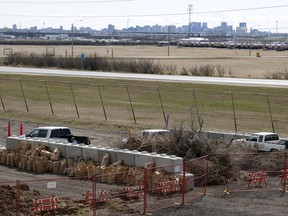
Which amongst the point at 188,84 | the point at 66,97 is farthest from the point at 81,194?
the point at 188,84

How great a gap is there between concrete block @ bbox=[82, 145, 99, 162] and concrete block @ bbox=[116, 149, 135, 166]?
1290 millimetres

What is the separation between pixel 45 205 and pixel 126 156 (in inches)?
237

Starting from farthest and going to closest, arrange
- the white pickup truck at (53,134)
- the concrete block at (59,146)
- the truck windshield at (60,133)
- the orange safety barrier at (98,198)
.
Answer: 1. the truck windshield at (60,133)
2. the white pickup truck at (53,134)
3. the concrete block at (59,146)
4. the orange safety barrier at (98,198)

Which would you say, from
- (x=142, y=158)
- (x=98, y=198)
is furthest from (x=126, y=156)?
(x=98, y=198)

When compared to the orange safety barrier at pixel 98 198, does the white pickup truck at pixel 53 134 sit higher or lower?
higher

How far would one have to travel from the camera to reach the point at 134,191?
2142cm

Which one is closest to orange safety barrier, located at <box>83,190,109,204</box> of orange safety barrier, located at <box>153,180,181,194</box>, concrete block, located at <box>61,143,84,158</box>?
orange safety barrier, located at <box>153,180,181,194</box>

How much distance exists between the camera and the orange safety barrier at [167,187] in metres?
22.0

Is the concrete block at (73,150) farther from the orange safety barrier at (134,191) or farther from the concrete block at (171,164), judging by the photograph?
the orange safety barrier at (134,191)

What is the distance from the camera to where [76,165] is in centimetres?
2580

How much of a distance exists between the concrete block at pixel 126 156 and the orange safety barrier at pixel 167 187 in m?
2.56

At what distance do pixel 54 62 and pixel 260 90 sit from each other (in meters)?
43.9

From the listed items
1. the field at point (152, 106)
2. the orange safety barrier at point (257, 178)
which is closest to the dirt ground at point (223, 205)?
the orange safety barrier at point (257, 178)

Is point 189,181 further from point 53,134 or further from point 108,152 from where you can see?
point 53,134
